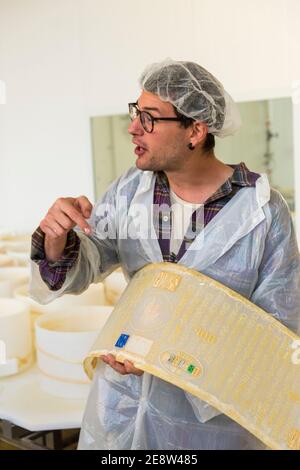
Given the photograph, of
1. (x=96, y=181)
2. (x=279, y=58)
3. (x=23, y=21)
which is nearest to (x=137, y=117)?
(x=279, y=58)

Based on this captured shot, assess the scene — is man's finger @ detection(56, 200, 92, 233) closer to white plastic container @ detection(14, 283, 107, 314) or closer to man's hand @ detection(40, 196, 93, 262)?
man's hand @ detection(40, 196, 93, 262)

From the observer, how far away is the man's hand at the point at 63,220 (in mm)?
1272

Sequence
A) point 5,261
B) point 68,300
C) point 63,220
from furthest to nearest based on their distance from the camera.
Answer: point 5,261 → point 68,300 → point 63,220

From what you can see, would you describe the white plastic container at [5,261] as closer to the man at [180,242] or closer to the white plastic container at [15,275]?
the white plastic container at [15,275]

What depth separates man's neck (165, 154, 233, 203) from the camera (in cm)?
146

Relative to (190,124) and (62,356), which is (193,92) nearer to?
(190,124)

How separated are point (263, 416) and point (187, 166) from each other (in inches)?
23.6

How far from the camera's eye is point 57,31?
430cm

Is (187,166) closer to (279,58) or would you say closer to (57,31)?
(279,58)

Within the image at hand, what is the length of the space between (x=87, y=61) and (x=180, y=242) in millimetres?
3098

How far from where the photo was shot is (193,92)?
4.75 feet

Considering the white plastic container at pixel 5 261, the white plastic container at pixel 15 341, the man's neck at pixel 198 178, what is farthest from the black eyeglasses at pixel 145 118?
the white plastic container at pixel 5 261

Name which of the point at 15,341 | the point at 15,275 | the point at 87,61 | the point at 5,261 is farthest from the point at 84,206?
the point at 87,61

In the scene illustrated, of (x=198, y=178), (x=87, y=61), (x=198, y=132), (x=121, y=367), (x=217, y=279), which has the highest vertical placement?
(x=87, y=61)
